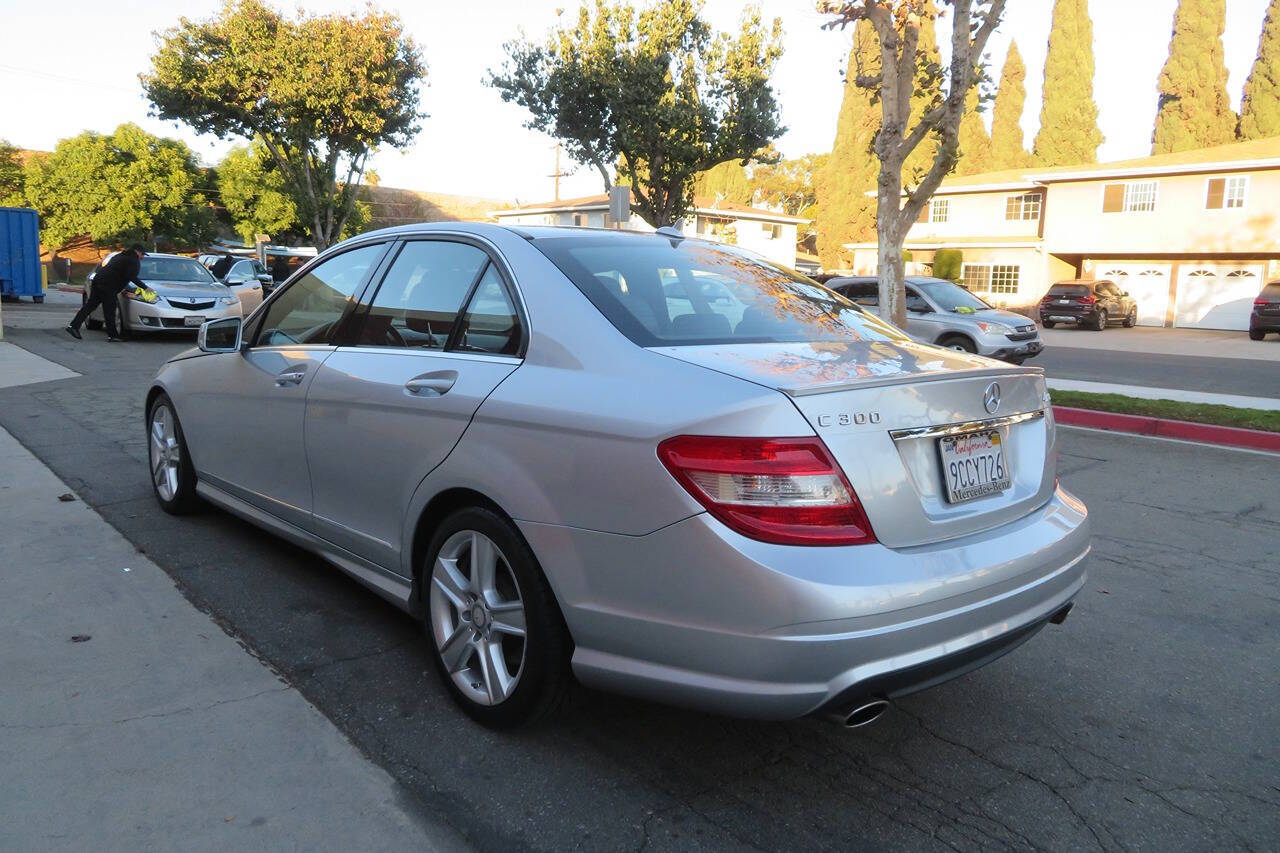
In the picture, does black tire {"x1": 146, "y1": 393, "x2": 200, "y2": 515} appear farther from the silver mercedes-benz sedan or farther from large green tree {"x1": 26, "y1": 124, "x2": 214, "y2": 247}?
large green tree {"x1": 26, "y1": 124, "x2": 214, "y2": 247}

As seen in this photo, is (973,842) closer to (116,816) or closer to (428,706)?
(428,706)

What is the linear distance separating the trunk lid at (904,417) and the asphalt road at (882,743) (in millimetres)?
778

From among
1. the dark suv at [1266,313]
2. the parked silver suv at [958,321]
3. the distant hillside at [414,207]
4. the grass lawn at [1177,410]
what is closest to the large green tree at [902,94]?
the parked silver suv at [958,321]

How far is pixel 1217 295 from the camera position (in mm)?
32031

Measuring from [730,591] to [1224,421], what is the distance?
8610 mm

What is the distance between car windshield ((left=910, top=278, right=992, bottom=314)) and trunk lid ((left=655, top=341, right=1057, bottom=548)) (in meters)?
12.8

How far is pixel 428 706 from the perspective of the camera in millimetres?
3170

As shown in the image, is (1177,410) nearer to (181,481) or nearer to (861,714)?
(861,714)

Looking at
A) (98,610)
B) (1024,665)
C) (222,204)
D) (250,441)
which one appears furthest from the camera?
(222,204)

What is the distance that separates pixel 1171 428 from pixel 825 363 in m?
7.66

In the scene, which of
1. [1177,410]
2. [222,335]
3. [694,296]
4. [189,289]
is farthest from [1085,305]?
[694,296]

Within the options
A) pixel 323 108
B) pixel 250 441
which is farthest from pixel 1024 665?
pixel 323 108

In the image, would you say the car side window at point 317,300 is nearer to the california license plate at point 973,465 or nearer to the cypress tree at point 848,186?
the california license plate at point 973,465

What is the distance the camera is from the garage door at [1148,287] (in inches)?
1315
